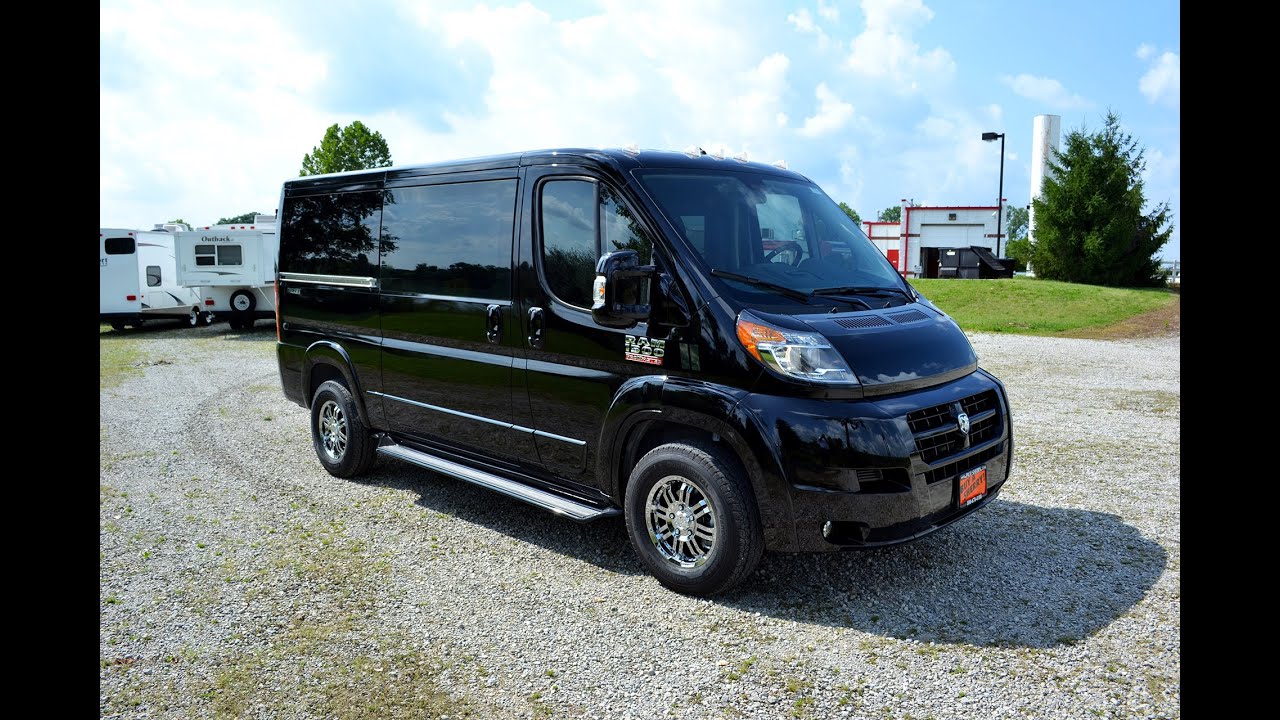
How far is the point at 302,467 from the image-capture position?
752 cm

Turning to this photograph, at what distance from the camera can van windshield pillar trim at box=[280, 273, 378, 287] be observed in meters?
6.47

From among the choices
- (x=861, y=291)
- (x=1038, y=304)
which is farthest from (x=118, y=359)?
(x=1038, y=304)

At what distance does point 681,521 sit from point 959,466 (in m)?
1.46

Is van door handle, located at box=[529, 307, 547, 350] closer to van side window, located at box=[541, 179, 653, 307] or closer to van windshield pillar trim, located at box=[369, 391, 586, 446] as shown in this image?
van side window, located at box=[541, 179, 653, 307]

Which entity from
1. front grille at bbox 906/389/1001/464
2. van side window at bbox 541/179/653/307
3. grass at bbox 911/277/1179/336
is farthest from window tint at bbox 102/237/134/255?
front grille at bbox 906/389/1001/464

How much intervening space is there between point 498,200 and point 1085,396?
27.9 ft

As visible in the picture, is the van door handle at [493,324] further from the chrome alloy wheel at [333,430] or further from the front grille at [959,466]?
the front grille at [959,466]

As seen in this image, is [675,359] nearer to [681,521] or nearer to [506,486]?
[681,521]

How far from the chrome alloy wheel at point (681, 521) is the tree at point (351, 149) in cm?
4295

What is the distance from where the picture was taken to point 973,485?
14.8 feet

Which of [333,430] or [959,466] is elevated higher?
[959,466]

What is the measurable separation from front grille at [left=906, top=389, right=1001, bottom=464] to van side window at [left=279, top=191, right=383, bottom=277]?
13.5ft

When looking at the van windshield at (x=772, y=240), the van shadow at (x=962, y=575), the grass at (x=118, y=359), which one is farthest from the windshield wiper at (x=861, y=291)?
the grass at (x=118, y=359)
